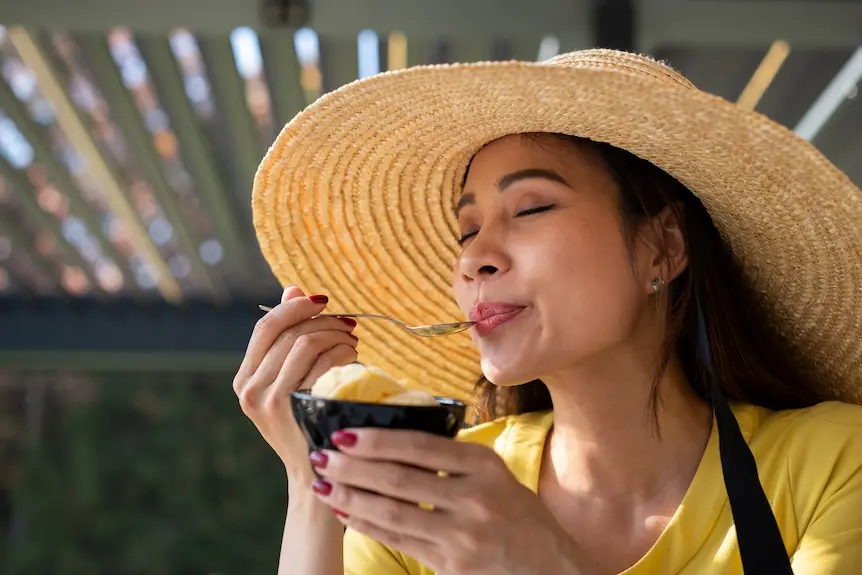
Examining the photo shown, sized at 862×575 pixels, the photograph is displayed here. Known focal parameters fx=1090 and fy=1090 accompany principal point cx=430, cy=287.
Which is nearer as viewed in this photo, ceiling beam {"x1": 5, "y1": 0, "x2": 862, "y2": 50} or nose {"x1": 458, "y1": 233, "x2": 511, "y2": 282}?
nose {"x1": 458, "y1": 233, "x2": 511, "y2": 282}

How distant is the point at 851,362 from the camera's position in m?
1.76

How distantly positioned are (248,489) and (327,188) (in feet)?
16.6

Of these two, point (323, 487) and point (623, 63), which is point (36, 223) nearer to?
point (623, 63)

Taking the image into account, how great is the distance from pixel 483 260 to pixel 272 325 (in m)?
0.32

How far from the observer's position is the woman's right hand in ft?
4.54

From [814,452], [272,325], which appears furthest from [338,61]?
[814,452]

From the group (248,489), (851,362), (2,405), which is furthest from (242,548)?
(851,362)

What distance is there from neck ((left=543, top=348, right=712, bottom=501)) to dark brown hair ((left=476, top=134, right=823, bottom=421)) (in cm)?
3

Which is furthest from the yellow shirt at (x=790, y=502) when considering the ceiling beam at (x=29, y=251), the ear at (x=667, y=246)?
the ceiling beam at (x=29, y=251)

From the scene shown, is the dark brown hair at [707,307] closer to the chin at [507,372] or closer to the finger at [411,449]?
the chin at [507,372]

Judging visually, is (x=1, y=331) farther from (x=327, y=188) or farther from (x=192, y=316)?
(x=327, y=188)

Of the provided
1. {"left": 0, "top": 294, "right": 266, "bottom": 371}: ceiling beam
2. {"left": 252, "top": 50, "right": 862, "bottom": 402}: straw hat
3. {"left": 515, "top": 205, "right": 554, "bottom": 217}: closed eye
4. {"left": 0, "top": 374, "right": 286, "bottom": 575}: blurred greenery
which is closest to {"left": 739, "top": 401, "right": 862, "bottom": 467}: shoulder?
{"left": 252, "top": 50, "right": 862, "bottom": 402}: straw hat

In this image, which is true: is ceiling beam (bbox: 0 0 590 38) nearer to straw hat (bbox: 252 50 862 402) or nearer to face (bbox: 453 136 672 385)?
straw hat (bbox: 252 50 862 402)

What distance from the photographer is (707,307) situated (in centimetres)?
172
